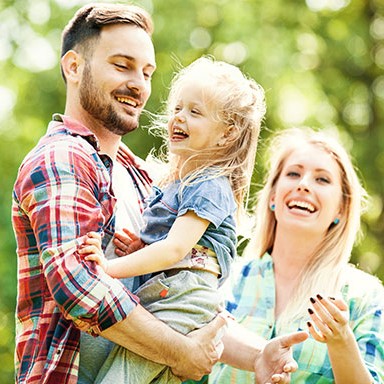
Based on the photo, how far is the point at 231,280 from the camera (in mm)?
4789

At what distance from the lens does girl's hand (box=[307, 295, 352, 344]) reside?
3605mm

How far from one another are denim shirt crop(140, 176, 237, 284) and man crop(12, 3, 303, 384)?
0.16 metres

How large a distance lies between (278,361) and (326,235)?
137 centimetres

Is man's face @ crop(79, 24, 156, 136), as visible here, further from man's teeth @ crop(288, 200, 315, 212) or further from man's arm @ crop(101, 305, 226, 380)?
man's teeth @ crop(288, 200, 315, 212)

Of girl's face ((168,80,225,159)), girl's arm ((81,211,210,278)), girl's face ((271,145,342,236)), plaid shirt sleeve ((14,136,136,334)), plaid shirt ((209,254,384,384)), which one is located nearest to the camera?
plaid shirt sleeve ((14,136,136,334))

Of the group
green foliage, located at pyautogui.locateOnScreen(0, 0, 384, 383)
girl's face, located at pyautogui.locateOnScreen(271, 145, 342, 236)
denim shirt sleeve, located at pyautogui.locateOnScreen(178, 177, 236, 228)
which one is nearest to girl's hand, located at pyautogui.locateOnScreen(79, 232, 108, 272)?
denim shirt sleeve, located at pyautogui.locateOnScreen(178, 177, 236, 228)

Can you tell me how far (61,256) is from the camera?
9.86 feet

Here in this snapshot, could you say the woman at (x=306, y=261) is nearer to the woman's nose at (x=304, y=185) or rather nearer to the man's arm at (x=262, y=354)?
the woman's nose at (x=304, y=185)

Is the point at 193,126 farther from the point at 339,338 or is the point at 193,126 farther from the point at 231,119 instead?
the point at 339,338

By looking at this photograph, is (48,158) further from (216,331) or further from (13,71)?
(13,71)

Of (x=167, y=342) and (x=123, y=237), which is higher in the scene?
(x=123, y=237)

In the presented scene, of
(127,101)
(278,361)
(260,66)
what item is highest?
(260,66)

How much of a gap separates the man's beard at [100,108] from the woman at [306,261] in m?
1.41

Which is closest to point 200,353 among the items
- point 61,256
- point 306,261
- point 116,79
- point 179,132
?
point 61,256
